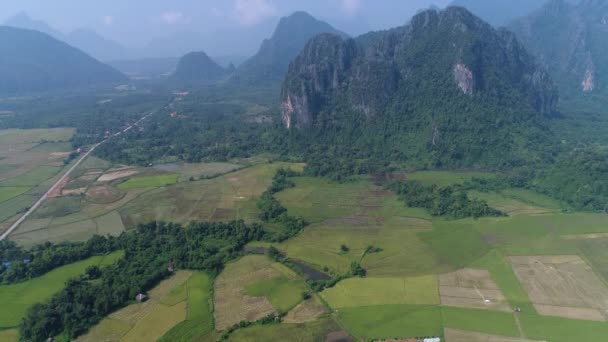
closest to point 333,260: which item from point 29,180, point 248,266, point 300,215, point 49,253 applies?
point 248,266

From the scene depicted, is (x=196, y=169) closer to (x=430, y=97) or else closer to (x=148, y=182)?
(x=148, y=182)

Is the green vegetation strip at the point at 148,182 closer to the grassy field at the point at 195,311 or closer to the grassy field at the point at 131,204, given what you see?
the grassy field at the point at 131,204

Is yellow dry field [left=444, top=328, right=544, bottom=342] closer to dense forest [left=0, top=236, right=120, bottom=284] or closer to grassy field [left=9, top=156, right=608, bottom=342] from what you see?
grassy field [left=9, top=156, right=608, bottom=342]

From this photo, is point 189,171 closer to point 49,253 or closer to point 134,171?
point 134,171

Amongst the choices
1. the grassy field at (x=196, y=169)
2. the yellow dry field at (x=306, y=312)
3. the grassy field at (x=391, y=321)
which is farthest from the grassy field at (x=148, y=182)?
the grassy field at (x=391, y=321)

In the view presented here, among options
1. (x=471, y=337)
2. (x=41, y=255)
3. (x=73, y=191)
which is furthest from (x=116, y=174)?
(x=471, y=337)

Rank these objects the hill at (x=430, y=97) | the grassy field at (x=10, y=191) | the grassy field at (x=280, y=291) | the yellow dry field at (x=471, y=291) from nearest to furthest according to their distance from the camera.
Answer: the yellow dry field at (x=471, y=291) → the grassy field at (x=280, y=291) → the grassy field at (x=10, y=191) → the hill at (x=430, y=97)

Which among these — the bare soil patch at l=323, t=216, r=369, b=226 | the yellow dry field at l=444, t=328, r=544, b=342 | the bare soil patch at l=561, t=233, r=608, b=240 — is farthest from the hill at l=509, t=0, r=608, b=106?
the yellow dry field at l=444, t=328, r=544, b=342
